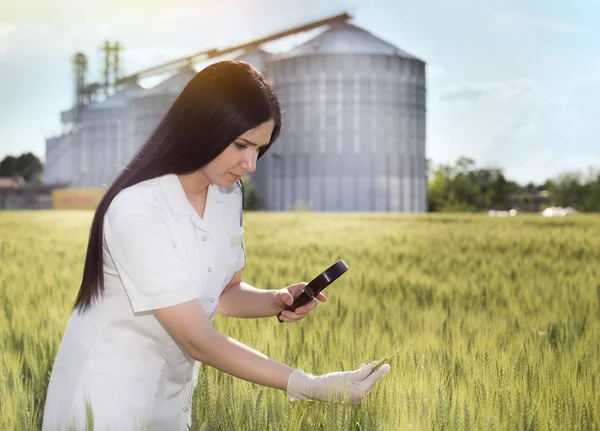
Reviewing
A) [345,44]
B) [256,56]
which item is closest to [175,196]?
[345,44]

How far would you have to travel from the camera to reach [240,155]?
2078 millimetres

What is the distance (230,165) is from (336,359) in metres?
0.90

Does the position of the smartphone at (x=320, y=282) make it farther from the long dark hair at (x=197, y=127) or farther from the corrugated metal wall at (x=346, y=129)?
the corrugated metal wall at (x=346, y=129)

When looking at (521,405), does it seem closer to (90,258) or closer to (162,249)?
(162,249)

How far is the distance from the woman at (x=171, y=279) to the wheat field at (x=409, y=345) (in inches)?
4.0

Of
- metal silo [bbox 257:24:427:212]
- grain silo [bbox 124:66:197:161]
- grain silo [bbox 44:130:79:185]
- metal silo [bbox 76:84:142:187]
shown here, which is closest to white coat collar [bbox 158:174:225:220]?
metal silo [bbox 257:24:427:212]

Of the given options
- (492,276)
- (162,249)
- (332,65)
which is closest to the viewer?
(162,249)

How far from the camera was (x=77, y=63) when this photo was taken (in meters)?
67.6

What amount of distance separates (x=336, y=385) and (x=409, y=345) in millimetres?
1093

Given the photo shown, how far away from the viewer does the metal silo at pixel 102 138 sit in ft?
190

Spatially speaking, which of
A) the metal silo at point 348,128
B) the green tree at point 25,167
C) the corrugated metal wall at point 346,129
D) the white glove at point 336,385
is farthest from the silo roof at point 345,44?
the white glove at point 336,385

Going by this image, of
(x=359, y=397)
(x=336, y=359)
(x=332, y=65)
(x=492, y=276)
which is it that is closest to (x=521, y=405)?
(x=359, y=397)

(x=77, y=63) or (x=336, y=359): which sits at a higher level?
(x=77, y=63)

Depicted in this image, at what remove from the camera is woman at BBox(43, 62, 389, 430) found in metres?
1.97
